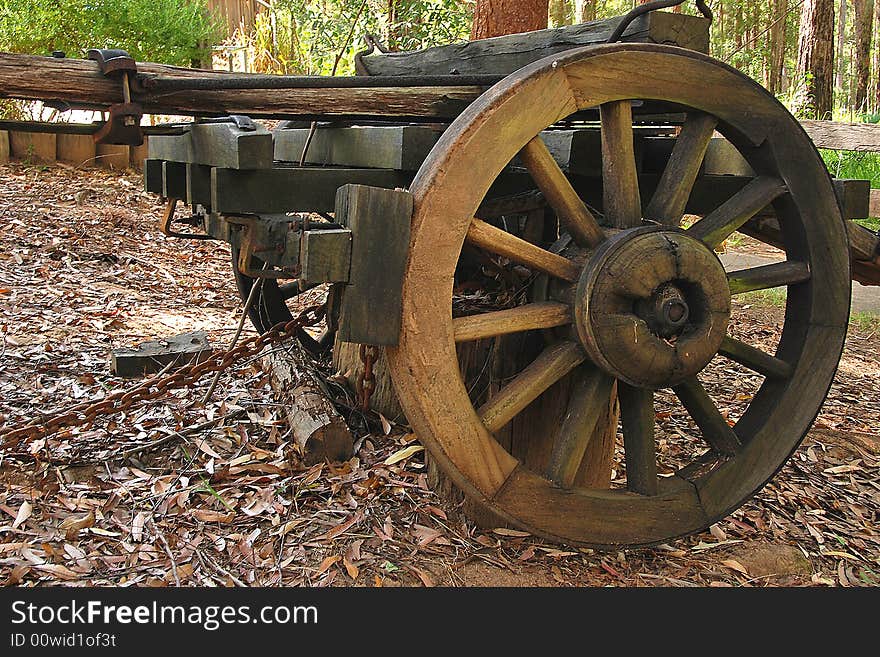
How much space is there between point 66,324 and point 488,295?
9.95ft

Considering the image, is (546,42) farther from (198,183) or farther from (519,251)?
(198,183)

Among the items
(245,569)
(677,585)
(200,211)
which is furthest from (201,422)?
(677,585)

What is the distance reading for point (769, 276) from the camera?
284 cm

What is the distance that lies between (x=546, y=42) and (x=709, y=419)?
130 cm

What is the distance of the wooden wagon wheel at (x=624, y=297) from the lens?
2.38m

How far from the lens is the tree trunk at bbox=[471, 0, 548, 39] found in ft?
23.3

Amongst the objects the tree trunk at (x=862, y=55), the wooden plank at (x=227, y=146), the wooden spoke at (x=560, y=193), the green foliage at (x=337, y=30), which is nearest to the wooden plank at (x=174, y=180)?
the wooden plank at (x=227, y=146)

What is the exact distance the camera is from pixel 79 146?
8.54 m

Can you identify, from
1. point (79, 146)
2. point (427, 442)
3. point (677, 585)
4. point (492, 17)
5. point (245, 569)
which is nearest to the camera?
point (427, 442)

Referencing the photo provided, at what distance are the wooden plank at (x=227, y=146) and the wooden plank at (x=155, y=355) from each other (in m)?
1.49

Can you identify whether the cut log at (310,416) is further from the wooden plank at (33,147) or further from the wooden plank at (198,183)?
the wooden plank at (33,147)

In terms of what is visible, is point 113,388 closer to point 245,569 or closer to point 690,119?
point 245,569

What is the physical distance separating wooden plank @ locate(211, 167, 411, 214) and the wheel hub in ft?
2.37

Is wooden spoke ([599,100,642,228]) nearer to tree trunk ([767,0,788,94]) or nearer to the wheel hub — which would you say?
the wheel hub
